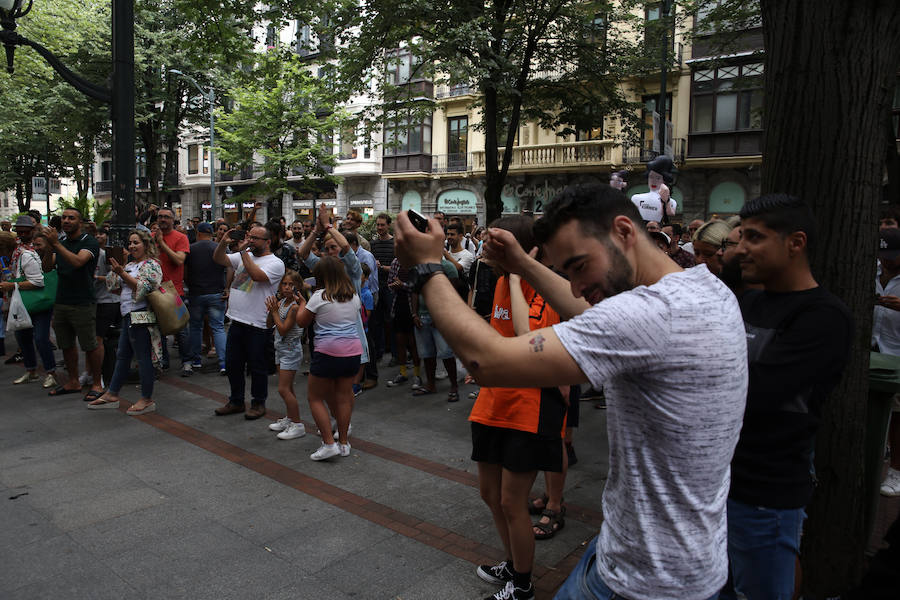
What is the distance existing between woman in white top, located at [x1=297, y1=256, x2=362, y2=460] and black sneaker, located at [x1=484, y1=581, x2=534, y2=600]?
8.03 ft

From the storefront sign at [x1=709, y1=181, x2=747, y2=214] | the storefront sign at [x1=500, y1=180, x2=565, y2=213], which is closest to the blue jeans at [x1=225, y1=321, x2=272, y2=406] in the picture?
the storefront sign at [x1=709, y1=181, x2=747, y2=214]

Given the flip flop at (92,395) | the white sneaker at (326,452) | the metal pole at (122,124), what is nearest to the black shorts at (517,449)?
the white sneaker at (326,452)

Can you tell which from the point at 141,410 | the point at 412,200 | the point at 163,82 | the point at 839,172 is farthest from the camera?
the point at 412,200

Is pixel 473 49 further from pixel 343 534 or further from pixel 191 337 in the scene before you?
pixel 343 534

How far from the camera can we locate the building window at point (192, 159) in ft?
139

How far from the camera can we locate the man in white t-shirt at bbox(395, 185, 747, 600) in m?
1.45

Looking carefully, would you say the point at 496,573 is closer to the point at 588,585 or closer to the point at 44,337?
the point at 588,585

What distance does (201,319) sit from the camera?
8828 millimetres

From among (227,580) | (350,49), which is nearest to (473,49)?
(350,49)

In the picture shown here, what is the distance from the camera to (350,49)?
12742mm

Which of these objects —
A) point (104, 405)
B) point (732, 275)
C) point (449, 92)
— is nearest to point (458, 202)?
point (449, 92)

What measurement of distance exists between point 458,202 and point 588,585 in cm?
2956

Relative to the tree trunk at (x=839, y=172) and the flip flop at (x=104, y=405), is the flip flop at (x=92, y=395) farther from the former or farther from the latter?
the tree trunk at (x=839, y=172)

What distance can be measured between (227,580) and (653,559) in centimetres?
267
